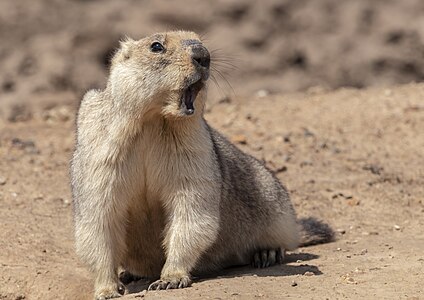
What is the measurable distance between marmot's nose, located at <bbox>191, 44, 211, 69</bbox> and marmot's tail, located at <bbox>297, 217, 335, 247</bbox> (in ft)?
8.12

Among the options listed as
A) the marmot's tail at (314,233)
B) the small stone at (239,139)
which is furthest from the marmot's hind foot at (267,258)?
the small stone at (239,139)

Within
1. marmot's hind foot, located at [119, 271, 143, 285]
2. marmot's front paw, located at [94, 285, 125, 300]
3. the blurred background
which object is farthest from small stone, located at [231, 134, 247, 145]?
marmot's front paw, located at [94, 285, 125, 300]

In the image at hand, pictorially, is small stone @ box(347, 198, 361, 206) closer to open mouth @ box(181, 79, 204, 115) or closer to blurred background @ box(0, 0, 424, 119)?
open mouth @ box(181, 79, 204, 115)

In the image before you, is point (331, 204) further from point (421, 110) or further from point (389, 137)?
point (421, 110)

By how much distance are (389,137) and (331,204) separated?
1779 mm

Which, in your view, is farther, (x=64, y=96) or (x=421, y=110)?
(x=64, y=96)

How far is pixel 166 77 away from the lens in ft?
20.6

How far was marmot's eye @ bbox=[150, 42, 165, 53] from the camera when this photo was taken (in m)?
6.40

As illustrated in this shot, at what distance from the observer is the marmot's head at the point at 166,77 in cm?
629

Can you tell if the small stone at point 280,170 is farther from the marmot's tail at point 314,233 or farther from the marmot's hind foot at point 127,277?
the marmot's hind foot at point 127,277

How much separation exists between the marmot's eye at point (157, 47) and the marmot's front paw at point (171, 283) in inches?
59.6

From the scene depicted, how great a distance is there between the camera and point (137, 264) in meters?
7.23

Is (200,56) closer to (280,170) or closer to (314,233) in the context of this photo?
(314,233)

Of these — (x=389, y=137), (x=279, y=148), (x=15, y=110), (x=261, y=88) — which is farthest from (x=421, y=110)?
(x=15, y=110)
